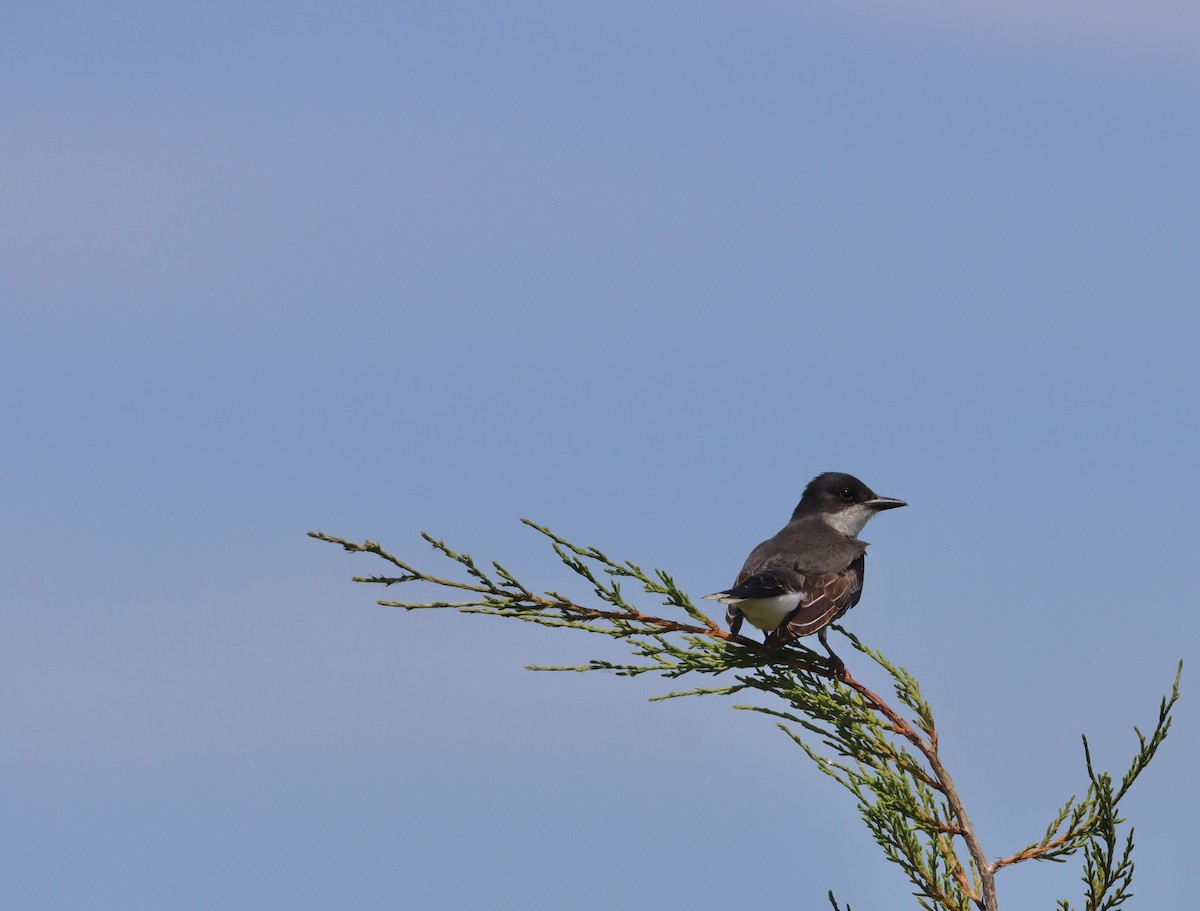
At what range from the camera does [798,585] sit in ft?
28.8

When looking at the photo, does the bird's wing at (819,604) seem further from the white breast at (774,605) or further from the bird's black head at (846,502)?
the bird's black head at (846,502)

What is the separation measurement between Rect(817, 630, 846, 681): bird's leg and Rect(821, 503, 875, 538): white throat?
2.68 metres

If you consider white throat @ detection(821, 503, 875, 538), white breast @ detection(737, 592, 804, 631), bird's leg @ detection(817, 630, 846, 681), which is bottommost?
bird's leg @ detection(817, 630, 846, 681)

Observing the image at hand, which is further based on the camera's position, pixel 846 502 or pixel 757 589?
pixel 846 502

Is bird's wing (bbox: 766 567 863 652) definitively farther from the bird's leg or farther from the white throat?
the white throat

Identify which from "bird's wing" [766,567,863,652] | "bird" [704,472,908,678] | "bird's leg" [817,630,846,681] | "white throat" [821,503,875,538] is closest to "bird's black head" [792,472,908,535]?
"white throat" [821,503,875,538]

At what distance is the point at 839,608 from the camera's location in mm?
8961

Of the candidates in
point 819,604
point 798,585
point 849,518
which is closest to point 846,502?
point 849,518

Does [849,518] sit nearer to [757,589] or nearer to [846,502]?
[846,502]

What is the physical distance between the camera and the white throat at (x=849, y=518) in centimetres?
1159

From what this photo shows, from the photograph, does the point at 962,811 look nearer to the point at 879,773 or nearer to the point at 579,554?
the point at 879,773

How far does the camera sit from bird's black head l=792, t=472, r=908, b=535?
11.6 metres

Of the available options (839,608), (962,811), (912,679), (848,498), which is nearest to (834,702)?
(912,679)

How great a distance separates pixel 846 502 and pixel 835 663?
4222mm
